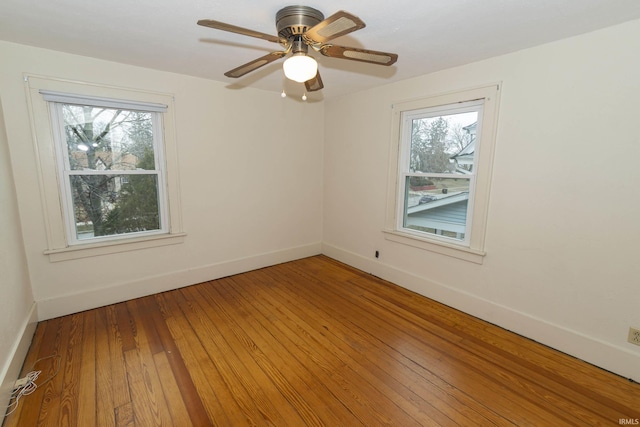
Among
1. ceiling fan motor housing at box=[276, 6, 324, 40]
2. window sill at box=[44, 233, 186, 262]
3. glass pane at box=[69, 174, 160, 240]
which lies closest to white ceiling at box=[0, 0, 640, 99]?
ceiling fan motor housing at box=[276, 6, 324, 40]

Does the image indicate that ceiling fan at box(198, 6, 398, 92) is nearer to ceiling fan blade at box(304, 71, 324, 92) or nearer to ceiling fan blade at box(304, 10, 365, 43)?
ceiling fan blade at box(304, 10, 365, 43)

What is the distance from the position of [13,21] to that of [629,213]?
14.4ft

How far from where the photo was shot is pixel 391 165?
3.38 m

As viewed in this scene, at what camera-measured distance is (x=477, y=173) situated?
8.64ft

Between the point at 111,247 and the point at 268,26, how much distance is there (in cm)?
257

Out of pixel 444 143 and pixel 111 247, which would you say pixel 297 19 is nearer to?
pixel 444 143

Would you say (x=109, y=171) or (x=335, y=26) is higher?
(x=335, y=26)

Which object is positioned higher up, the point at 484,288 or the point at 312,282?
the point at 484,288

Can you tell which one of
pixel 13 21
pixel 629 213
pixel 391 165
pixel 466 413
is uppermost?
pixel 13 21

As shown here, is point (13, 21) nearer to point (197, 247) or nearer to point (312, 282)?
point (197, 247)

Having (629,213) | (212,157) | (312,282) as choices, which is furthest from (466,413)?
(212,157)

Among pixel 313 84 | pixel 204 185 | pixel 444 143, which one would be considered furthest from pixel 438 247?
pixel 204 185

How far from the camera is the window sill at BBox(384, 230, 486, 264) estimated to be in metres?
2.70

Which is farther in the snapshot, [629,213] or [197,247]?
[197,247]
